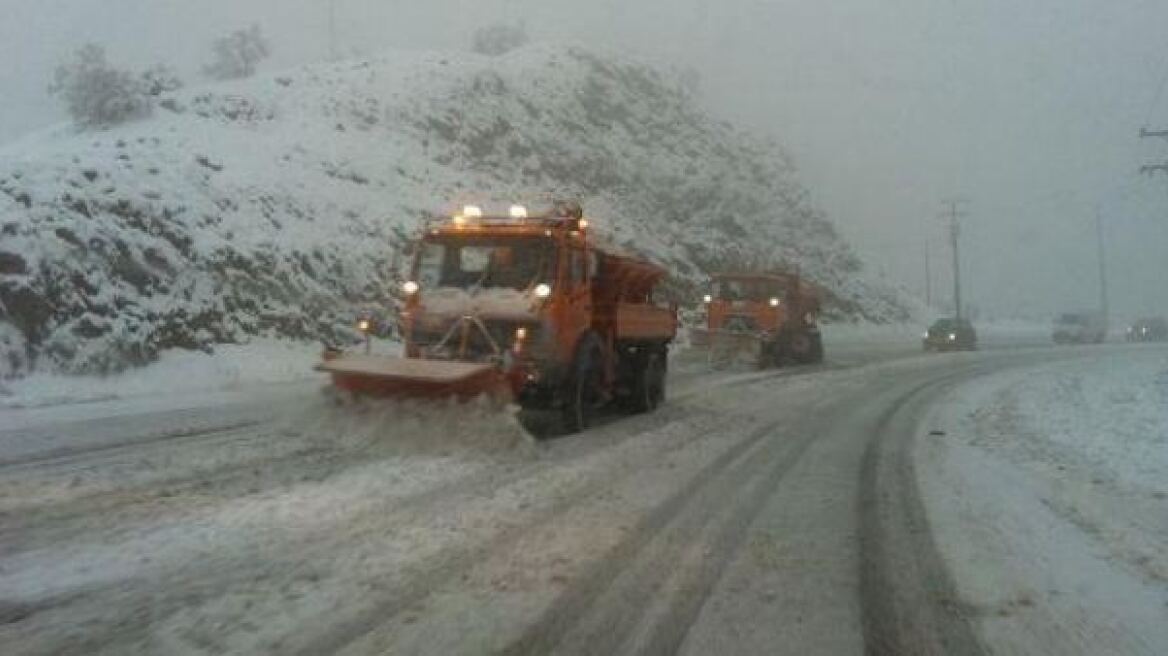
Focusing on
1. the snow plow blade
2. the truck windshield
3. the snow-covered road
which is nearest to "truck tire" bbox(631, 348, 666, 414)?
the snow-covered road

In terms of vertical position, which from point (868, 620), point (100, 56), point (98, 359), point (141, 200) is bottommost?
point (868, 620)

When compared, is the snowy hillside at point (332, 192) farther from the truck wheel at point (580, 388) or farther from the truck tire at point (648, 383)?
the truck wheel at point (580, 388)

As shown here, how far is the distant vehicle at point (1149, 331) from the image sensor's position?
71.3 metres

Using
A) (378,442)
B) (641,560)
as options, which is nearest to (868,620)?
(641,560)

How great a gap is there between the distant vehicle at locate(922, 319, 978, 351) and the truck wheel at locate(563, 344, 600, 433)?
37.8 meters

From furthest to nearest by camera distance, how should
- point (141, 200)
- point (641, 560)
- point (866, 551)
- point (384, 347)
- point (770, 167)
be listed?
point (770, 167)
point (384, 347)
point (141, 200)
point (866, 551)
point (641, 560)

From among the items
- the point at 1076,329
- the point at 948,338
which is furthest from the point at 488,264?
the point at 1076,329

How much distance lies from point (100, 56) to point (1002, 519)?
42009 mm

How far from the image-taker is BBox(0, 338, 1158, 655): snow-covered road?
597cm

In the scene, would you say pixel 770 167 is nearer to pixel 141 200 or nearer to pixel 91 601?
pixel 141 200

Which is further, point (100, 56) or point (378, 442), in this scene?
point (100, 56)

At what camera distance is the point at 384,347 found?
30.7 meters

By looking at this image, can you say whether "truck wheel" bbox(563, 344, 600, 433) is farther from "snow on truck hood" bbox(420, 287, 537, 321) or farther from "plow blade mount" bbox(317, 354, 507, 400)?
→ "plow blade mount" bbox(317, 354, 507, 400)

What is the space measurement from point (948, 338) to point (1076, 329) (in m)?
17.3
